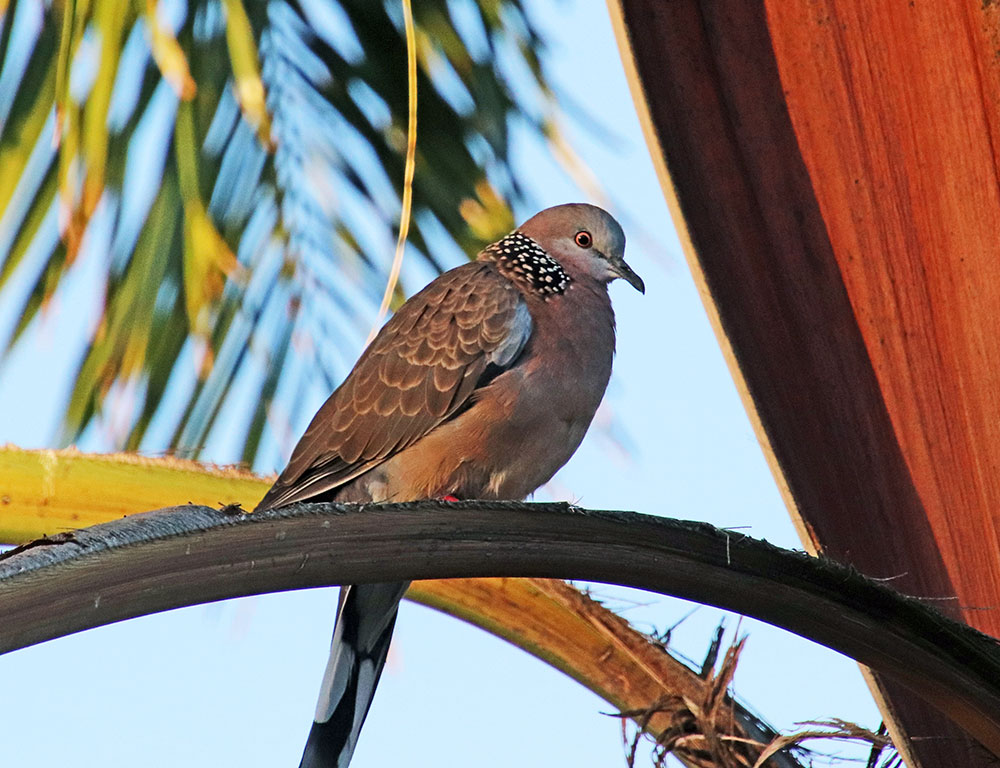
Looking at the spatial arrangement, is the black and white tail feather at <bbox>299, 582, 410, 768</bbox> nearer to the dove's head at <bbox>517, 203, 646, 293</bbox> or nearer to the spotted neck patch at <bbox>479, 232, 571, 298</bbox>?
the spotted neck patch at <bbox>479, 232, 571, 298</bbox>

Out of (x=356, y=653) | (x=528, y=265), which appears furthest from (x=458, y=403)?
(x=356, y=653)

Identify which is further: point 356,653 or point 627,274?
point 627,274

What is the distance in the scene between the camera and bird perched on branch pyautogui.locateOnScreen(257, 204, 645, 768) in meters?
3.01

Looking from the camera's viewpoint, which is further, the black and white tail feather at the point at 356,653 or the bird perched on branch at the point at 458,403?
the bird perched on branch at the point at 458,403

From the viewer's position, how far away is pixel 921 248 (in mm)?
2348

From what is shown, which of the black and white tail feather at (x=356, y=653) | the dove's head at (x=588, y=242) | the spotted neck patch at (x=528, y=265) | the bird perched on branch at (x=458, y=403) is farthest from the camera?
the dove's head at (x=588, y=242)

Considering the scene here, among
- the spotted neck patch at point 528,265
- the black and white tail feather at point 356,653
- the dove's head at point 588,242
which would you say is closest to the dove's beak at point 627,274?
the dove's head at point 588,242

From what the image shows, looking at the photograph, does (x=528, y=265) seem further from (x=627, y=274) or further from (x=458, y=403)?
(x=458, y=403)

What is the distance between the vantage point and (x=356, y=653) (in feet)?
9.71

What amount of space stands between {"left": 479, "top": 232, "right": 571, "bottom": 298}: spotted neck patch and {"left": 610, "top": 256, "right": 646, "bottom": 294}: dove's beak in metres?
0.18

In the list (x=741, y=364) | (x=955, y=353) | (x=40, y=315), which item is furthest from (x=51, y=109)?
(x=955, y=353)

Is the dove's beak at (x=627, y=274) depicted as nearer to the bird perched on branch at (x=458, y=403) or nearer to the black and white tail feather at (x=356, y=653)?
the bird perched on branch at (x=458, y=403)

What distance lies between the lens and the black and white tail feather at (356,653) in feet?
8.77

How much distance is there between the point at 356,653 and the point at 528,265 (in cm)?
113
